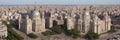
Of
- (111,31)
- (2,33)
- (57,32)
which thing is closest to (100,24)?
(111,31)

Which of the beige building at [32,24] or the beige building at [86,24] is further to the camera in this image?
the beige building at [86,24]

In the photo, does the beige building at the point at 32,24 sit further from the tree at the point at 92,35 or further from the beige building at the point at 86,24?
the tree at the point at 92,35

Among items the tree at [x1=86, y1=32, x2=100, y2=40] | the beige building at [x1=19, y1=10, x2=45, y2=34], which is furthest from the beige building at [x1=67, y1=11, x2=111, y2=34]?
the beige building at [x1=19, y1=10, x2=45, y2=34]

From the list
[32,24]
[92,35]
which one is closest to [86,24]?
[92,35]

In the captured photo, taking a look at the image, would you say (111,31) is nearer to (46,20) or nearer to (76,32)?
(76,32)

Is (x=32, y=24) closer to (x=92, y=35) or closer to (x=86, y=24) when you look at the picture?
(x=86, y=24)

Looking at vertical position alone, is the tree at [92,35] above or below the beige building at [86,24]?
below

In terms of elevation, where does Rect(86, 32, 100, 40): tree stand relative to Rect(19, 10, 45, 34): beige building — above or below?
below

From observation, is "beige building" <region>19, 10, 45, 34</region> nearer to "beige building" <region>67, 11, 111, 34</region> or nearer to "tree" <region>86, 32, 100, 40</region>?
"beige building" <region>67, 11, 111, 34</region>

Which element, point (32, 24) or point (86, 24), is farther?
point (86, 24)

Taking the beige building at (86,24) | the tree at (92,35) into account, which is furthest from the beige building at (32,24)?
the tree at (92,35)

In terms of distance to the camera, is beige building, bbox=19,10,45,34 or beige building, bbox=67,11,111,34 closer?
beige building, bbox=19,10,45,34
